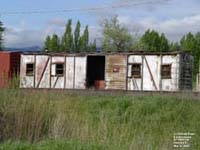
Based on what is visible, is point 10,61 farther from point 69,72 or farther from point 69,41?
point 69,41

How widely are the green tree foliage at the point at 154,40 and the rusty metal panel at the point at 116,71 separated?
45878mm

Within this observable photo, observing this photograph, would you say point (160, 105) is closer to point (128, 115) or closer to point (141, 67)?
point (128, 115)

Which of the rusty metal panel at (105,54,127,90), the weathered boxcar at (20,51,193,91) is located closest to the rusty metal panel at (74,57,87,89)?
the weathered boxcar at (20,51,193,91)

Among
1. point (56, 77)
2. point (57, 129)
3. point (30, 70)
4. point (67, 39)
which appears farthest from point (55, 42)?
point (57, 129)

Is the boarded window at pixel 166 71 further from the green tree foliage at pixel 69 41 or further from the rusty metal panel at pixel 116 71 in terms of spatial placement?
the green tree foliage at pixel 69 41

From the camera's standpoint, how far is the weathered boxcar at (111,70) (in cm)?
4134

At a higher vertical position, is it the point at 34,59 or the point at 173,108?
the point at 34,59

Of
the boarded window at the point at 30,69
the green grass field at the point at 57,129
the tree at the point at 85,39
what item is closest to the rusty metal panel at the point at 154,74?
the boarded window at the point at 30,69

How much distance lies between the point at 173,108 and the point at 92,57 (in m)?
23.9

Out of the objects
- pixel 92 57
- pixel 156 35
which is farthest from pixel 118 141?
pixel 156 35

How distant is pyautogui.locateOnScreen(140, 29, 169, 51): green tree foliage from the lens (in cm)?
9031

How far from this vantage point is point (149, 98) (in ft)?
79.4

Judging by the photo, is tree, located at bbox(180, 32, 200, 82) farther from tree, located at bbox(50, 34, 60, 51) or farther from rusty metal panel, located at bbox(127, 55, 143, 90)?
rusty metal panel, located at bbox(127, 55, 143, 90)

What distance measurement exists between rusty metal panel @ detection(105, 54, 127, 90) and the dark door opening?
142 centimetres
